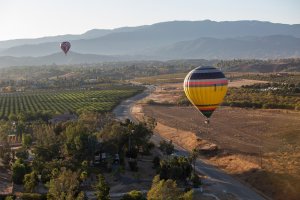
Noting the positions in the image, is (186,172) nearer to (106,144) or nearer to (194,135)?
(106,144)

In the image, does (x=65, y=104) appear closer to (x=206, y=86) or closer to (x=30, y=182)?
(x=206, y=86)

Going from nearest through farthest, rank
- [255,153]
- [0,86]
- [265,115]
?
[255,153] → [265,115] → [0,86]

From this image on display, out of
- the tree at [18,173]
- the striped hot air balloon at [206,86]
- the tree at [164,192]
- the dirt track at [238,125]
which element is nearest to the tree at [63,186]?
the tree at [164,192]

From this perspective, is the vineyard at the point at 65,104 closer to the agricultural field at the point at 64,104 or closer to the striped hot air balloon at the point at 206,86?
the agricultural field at the point at 64,104

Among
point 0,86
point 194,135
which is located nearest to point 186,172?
point 194,135

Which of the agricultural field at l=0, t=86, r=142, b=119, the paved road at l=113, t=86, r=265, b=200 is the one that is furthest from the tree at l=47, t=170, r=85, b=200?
the agricultural field at l=0, t=86, r=142, b=119

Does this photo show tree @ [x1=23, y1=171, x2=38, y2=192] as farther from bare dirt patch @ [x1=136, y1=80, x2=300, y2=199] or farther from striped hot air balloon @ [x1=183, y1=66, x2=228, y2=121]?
bare dirt patch @ [x1=136, y1=80, x2=300, y2=199]
